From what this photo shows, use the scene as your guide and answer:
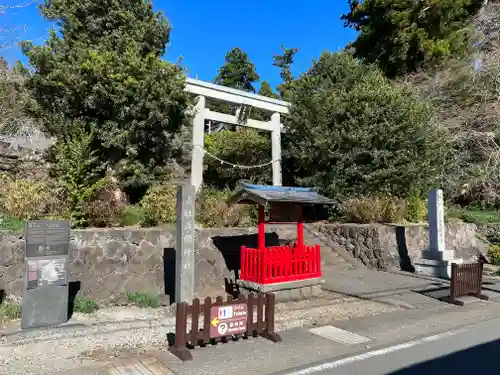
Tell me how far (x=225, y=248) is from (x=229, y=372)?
5.39 meters

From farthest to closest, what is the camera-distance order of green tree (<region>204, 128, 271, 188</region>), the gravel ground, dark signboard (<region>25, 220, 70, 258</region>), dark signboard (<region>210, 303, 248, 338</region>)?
green tree (<region>204, 128, 271, 188</region>) → dark signboard (<region>25, 220, 70, 258</region>) → dark signboard (<region>210, 303, 248, 338</region>) → the gravel ground

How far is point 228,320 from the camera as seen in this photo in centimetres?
564

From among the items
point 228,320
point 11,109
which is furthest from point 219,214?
point 11,109

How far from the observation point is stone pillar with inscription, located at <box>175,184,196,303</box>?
7349 millimetres

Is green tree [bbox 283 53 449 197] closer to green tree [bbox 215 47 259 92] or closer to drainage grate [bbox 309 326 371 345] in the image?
drainage grate [bbox 309 326 371 345]

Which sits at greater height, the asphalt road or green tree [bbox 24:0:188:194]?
green tree [bbox 24:0:188:194]

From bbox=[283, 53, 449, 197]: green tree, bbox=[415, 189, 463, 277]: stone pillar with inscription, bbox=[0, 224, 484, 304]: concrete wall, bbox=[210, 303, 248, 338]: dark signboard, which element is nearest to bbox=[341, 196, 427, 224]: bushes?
bbox=[283, 53, 449, 197]: green tree

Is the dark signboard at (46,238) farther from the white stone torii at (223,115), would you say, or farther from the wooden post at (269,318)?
the white stone torii at (223,115)

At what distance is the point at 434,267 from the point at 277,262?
6.27m

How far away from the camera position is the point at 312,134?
1628cm

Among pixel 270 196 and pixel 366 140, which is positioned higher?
pixel 366 140

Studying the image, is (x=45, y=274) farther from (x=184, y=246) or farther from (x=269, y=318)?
(x=269, y=318)

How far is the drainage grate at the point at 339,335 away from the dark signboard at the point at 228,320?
1398mm

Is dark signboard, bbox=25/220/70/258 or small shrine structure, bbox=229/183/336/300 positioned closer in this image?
dark signboard, bbox=25/220/70/258
